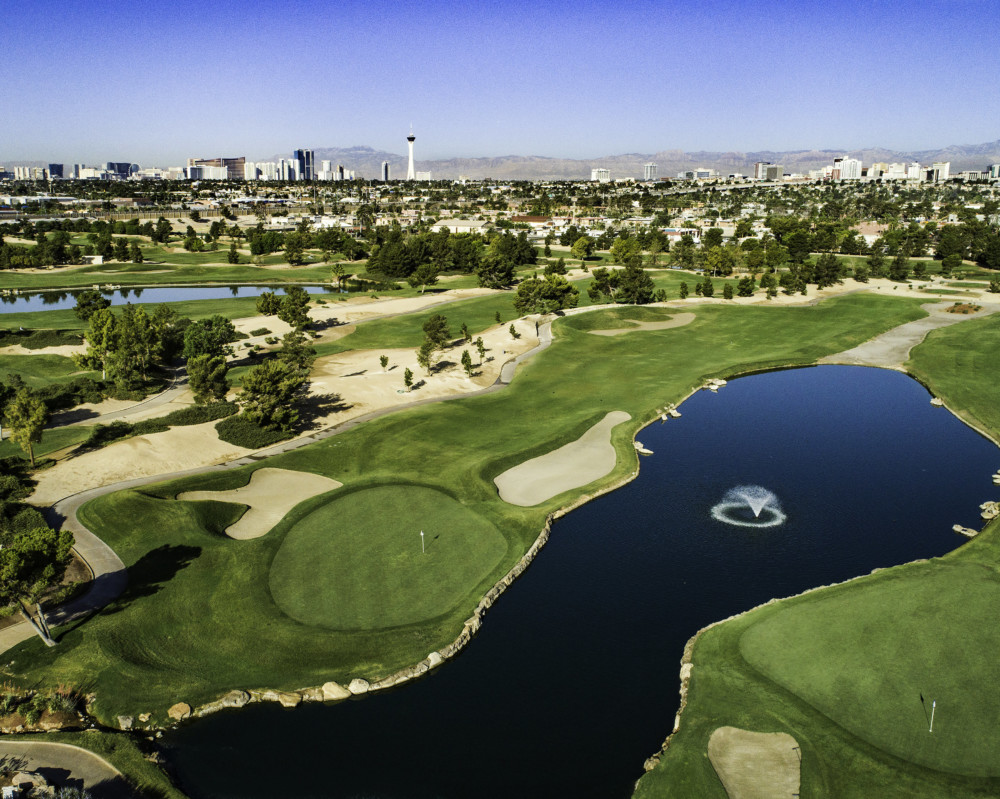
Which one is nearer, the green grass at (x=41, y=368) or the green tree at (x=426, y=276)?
the green grass at (x=41, y=368)

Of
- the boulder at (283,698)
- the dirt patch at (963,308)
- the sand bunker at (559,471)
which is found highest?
the dirt patch at (963,308)

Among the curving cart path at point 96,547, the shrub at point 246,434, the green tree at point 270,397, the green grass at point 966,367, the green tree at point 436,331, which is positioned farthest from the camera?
the green tree at point 436,331

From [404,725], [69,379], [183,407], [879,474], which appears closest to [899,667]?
[404,725]

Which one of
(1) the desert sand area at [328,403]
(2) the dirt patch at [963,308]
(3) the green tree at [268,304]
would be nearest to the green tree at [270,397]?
(1) the desert sand area at [328,403]

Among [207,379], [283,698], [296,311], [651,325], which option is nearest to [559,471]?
[283,698]

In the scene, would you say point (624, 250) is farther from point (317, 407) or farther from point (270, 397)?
point (270, 397)

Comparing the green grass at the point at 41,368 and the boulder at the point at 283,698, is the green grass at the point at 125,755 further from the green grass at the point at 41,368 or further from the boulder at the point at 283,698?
the green grass at the point at 41,368

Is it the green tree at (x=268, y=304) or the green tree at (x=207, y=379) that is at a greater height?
the green tree at (x=268, y=304)

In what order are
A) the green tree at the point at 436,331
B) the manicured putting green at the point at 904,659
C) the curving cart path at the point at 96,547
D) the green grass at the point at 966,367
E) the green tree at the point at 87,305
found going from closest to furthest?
the manicured putting green at the point at 904,659 < the curving cart path at the point at 96,547 < the green grass at the point at 966,367 < the green tree at the point at 436,331 < the green tree at the point at 87,305
